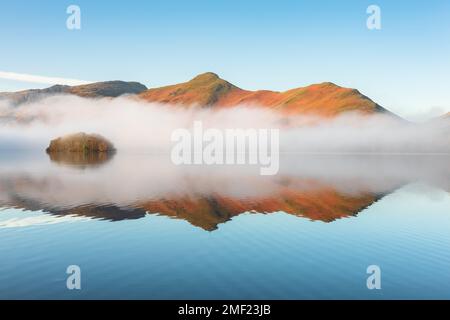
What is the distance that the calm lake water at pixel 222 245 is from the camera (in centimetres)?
2603

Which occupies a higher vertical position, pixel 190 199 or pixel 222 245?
pixel 190 199

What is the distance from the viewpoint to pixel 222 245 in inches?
1481

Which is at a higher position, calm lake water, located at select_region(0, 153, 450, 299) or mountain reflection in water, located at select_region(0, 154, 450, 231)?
mountain reflection in water, located at select_region(0, 154, 450, 231)

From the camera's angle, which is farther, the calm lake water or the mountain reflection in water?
the mountain reflection in water

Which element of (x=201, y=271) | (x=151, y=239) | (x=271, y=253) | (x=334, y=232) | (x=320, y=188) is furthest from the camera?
(x=320, y=188)

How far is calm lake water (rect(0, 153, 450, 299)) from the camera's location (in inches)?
1025

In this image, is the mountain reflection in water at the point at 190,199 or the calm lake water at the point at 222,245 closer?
the calm lake water at the point at 222,245

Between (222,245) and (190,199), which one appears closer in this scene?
(222,245)

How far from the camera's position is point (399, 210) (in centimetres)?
5934

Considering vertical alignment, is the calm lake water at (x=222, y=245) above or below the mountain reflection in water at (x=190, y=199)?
below

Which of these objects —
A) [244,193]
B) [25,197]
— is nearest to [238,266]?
[244,193]

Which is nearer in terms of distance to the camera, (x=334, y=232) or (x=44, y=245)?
(x=44, y=245)
